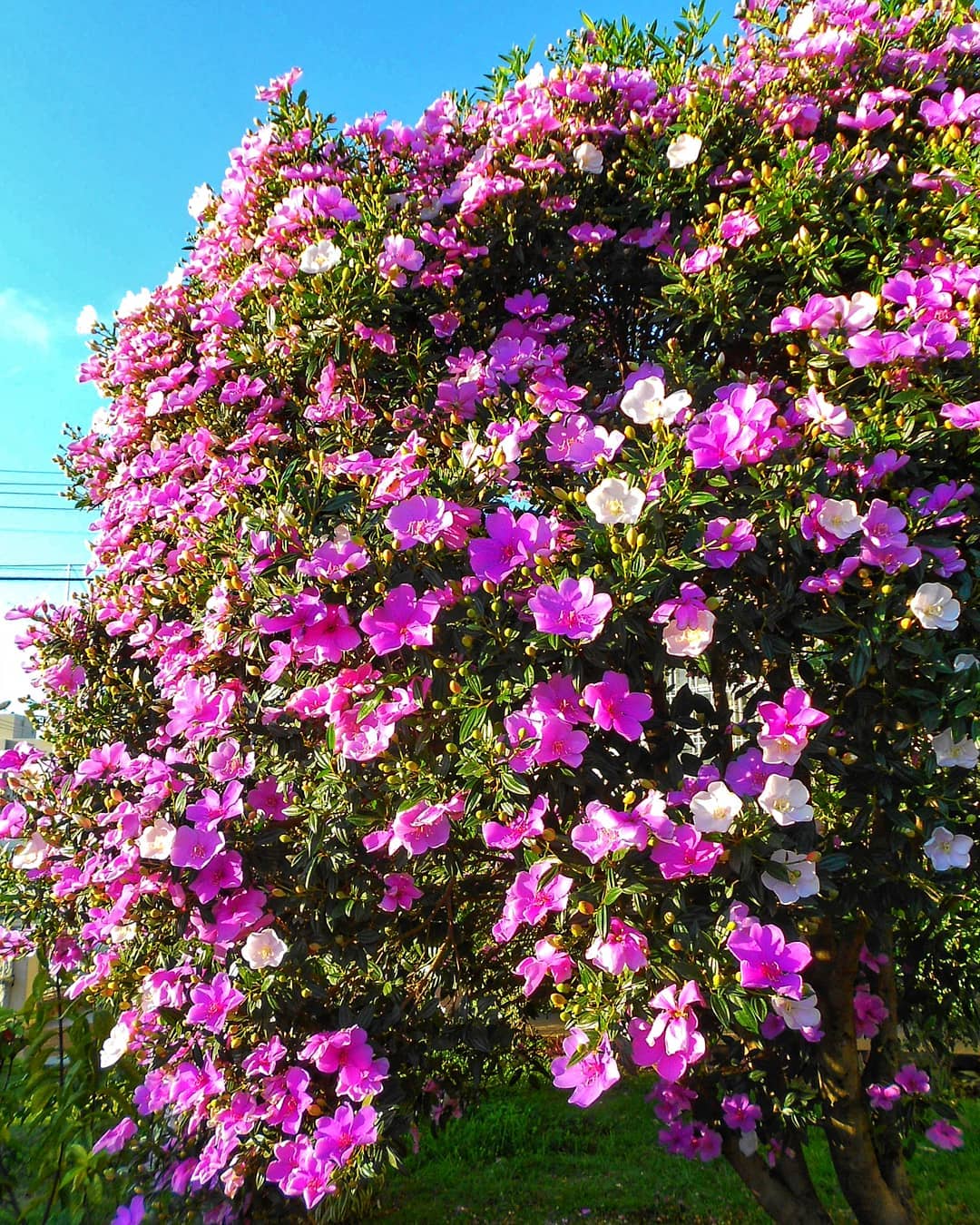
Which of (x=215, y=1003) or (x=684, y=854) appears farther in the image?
(x=215, y=1003)

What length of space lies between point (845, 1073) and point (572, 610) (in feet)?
6.22

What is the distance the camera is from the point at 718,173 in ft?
8.20

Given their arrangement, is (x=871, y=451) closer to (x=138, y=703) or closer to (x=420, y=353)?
(x=420, y=353)

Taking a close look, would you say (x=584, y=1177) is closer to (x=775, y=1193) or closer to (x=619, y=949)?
(x=775, y=1193)

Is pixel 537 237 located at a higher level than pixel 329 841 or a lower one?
higher

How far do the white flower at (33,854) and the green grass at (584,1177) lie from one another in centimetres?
238

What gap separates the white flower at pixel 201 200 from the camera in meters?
3.18

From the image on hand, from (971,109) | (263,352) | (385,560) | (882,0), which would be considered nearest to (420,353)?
(263,352)

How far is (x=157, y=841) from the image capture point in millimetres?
1905

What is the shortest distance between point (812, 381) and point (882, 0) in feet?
4.67

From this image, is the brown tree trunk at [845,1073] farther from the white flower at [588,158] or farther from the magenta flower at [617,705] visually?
the white flower at [588,158]

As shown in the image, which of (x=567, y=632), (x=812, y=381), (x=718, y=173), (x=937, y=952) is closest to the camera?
(x=567, y=632)

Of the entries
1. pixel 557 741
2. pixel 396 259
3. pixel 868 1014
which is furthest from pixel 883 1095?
pixel 396 259

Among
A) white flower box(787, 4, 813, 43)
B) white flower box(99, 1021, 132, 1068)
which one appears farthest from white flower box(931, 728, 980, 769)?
white flower box(787, 4, 813, 43)
